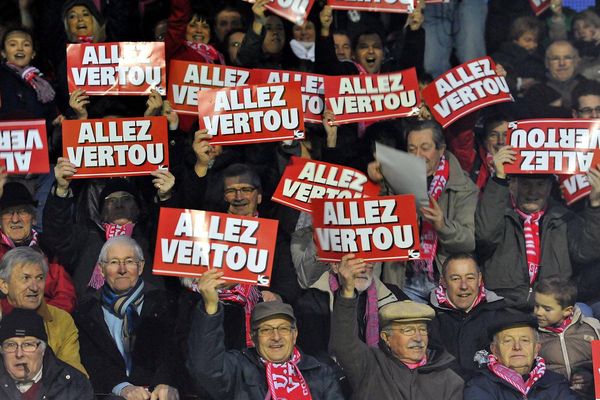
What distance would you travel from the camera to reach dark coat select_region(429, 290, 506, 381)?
34.4 feet

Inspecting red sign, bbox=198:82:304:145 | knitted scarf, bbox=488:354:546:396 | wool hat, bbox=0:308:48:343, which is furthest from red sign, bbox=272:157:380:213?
wool hat, bbox=0:308:48:343

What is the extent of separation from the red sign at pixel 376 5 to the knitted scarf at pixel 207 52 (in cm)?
75

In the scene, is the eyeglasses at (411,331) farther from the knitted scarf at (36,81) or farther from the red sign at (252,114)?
the knitted scarf at (36,81)

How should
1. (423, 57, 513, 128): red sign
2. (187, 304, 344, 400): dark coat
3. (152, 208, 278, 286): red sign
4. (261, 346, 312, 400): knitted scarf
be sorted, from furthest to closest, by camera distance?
(423, 57, 513, 128): red sign, (152, 208, 278, 286): red sign, (261, 346, 312, 400): knitted scarf, (187, 304, 344, 400): dark coat

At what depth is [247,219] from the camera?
1048cm

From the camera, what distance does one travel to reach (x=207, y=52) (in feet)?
38.2

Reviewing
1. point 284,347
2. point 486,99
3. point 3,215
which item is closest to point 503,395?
point 284,347

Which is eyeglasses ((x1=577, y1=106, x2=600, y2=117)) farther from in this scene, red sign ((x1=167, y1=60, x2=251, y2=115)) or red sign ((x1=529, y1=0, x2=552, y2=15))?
red sign ((x1=167, y1=60, x2=251, y2=115))

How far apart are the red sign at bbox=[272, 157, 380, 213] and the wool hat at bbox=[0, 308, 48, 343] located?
1.47m

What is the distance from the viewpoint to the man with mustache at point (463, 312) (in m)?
10.5

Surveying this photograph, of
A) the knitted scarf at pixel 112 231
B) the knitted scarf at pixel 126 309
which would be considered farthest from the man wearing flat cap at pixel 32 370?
A: the knitted scarf at pixel 112 231

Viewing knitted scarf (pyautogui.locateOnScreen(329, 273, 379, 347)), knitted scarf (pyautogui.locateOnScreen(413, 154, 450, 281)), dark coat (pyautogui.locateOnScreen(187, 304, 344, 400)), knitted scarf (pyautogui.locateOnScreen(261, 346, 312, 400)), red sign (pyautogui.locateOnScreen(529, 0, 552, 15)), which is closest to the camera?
dark coat (pyautogui.locateOnScreen(187, 304, 344, 400))

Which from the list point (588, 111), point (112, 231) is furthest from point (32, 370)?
point (588, 111)

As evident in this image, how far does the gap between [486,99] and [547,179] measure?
0.61m
